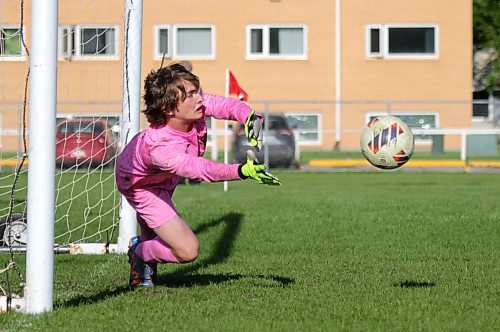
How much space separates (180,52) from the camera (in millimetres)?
33219

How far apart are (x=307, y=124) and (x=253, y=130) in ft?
83.1

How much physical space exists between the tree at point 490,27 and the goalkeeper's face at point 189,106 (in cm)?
3136

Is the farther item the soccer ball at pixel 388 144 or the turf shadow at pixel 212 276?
the soccer ball at pixel 388 144

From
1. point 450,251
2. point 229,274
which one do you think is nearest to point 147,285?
point 229,274

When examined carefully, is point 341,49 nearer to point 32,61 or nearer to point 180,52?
point 180,52

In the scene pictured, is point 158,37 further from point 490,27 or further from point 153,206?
point 153,206

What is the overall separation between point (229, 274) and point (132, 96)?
2208 mm

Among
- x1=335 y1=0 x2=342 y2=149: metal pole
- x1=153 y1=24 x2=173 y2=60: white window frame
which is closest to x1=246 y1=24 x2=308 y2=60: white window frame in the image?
x1=335 y1=0 x2=342 y2=149: metal pole

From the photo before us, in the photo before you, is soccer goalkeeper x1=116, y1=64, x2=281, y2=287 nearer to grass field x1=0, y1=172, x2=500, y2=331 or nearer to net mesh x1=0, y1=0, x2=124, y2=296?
grass field x1=0, y1=172, x2=500, y2=331

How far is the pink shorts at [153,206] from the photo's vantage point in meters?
6.84

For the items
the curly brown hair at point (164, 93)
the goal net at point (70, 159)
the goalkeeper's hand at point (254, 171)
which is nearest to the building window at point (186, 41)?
the goal net at point (70, 159)

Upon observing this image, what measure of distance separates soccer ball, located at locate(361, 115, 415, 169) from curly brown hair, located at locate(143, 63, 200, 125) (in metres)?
1.75

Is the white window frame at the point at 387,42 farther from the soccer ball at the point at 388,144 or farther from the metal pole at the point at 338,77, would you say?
the soccer ball at the point at 388,144

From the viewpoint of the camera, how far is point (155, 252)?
7.01 meters
